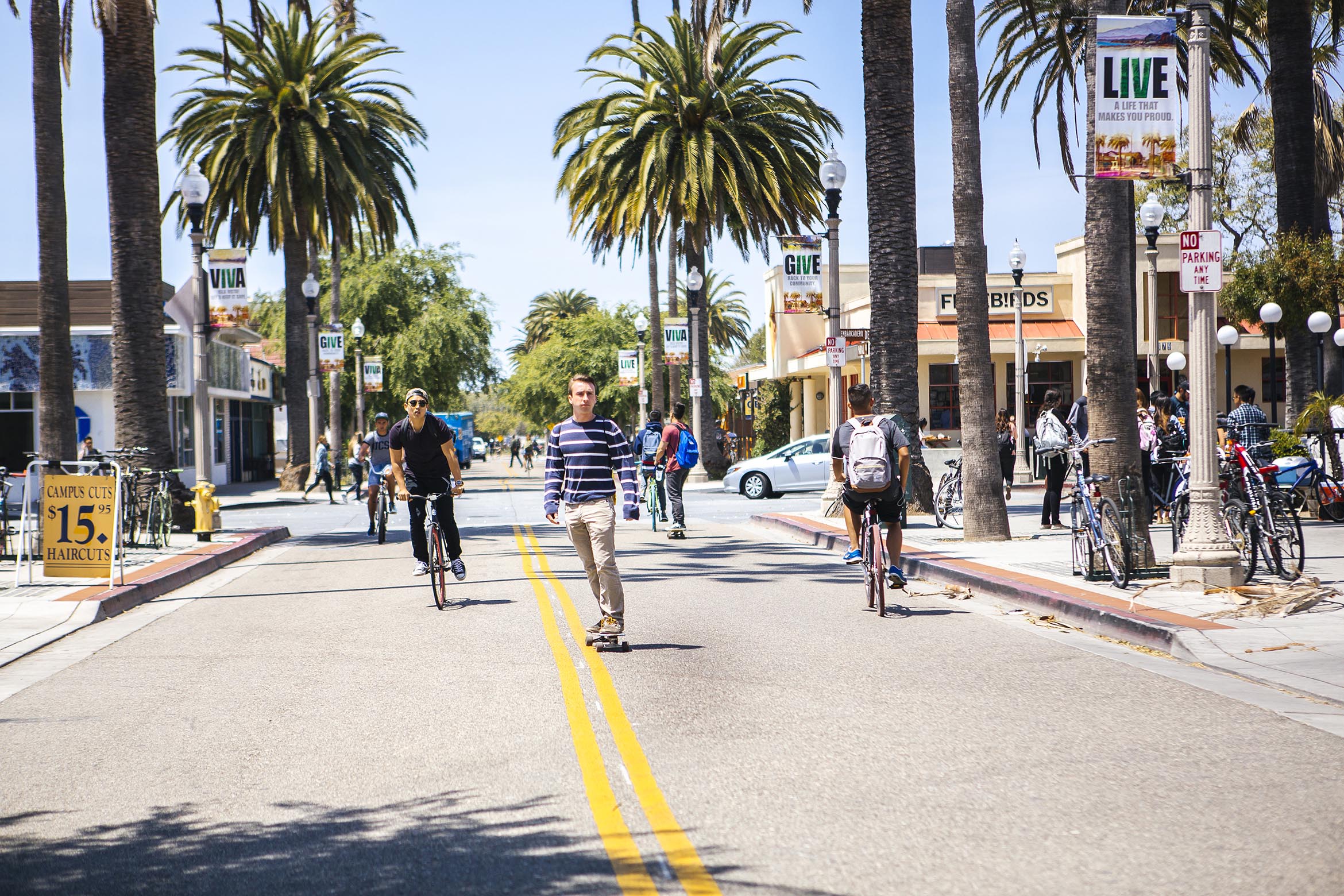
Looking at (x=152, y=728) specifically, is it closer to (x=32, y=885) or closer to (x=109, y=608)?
(x=32, y=885)

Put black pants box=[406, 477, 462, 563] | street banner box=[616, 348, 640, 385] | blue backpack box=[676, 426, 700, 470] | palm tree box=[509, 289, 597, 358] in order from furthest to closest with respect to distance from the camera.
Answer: palm tree box=[509, 289, 597, 358]
street banner box=[616, 348, 640, 385]
blue backpack box=[676, 426, 700, 470]
black pants box=[406, 477, 462, 563]

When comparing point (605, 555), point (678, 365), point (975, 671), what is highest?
point (678, 365)

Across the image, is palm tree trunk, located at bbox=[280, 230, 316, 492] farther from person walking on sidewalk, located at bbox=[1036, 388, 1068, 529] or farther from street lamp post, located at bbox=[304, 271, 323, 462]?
person walking on sidewalk, located at bbox=[1036, 388, 1068, 529]

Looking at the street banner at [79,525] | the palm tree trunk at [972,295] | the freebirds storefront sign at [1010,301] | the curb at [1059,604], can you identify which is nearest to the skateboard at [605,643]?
the curb at [1059,604]

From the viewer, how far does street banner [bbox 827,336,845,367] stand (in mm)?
21656

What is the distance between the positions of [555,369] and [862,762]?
6131cm

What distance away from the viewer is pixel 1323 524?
1816 centimetres

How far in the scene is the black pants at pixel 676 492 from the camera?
20.0 meters

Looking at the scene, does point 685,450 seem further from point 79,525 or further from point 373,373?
point 373,373

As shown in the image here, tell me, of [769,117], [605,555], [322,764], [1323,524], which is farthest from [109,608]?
[769,117]

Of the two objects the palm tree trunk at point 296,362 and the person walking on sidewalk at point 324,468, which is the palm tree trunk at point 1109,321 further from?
the palm tree trunk at point 296,362

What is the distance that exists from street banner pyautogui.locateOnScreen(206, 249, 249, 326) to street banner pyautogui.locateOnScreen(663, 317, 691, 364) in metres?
19.0

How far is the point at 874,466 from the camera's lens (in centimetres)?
1137

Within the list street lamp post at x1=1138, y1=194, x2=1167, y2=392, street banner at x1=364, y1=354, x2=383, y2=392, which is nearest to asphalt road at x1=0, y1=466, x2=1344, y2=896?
street lamp post at x1=1138, y1=194, x2=1167, y2=392
